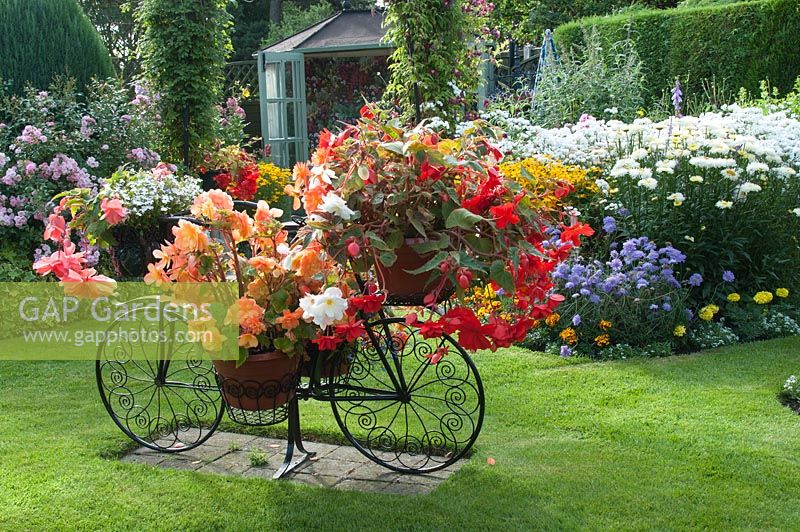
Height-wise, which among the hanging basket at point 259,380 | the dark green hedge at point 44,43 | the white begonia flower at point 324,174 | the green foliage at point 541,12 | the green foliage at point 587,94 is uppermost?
the green foliage at point 541,12

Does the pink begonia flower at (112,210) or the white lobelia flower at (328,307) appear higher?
the pink begonia flower at (112,210)

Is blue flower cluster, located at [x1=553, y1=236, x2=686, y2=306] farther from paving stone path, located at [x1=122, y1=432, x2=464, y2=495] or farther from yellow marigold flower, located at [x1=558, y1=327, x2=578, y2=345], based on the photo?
paving stone path, located at [x1=122, y1=432, x2=464, y2=495]

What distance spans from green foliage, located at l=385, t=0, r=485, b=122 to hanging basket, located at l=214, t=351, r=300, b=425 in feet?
16.8

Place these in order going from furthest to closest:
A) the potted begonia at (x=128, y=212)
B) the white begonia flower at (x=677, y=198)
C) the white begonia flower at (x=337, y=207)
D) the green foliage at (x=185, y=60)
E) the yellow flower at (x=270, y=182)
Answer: the yellow flower at (x=270, y=182), the green foliage at (x=185, y=60), the white begonia flower at (x=677, y=198), the potted begonia at (x=128, y=212), the white begonia flower at (x=337, y=207)

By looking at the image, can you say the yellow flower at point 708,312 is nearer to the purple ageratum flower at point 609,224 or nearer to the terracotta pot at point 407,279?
the purple ageratum flower at point 609,224

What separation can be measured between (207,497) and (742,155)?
12.5 feet

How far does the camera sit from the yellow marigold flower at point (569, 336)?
491cm

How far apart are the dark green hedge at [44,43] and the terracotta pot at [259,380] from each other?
423cm

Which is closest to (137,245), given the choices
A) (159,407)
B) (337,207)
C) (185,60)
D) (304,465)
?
(159,407)

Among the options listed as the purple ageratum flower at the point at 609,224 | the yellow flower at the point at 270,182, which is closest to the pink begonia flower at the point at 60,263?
the purple ageratum flower at the point at 609,224

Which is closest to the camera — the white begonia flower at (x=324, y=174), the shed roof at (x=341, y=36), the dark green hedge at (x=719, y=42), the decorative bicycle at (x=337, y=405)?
the white begonia flower at (x=324, y=174)

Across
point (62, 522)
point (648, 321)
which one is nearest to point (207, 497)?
point (62, 522)

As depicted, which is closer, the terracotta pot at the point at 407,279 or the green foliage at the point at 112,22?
the terracotta pot at the point at 407,279

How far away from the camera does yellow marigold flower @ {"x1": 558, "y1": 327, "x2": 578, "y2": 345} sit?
4910mm
